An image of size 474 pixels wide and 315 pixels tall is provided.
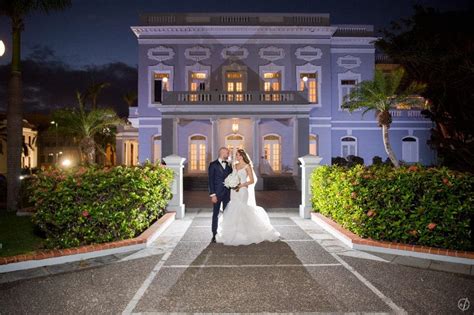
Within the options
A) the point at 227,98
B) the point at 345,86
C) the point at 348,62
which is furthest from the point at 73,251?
the point at 348,62

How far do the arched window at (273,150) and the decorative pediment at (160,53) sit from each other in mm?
8302

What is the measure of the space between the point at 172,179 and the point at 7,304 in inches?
271

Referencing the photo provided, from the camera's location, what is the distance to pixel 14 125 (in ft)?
42.5

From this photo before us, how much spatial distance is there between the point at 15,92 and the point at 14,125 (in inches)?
42.6

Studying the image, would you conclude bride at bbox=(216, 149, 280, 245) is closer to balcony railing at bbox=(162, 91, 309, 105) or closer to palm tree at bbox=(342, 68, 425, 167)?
palm tree at bbox=(342, 68, 425, 167)

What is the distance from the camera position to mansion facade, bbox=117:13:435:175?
26031 mm

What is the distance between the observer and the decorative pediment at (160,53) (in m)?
26.1

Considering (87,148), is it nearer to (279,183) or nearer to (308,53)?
(279,183)

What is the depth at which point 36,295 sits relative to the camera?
5023 mm

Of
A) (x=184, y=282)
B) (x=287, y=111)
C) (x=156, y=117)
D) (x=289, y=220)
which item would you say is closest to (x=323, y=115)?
(x=287, y=111)

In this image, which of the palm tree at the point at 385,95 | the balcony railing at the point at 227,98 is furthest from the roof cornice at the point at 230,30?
the palm tree at the point at 385,95

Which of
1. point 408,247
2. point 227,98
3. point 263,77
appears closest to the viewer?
point 408,247

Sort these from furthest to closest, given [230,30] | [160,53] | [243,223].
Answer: [160,53], [230,30], [243,223]

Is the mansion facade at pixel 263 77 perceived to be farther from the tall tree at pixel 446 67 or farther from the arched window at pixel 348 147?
the tall tree at pixel 446 67
